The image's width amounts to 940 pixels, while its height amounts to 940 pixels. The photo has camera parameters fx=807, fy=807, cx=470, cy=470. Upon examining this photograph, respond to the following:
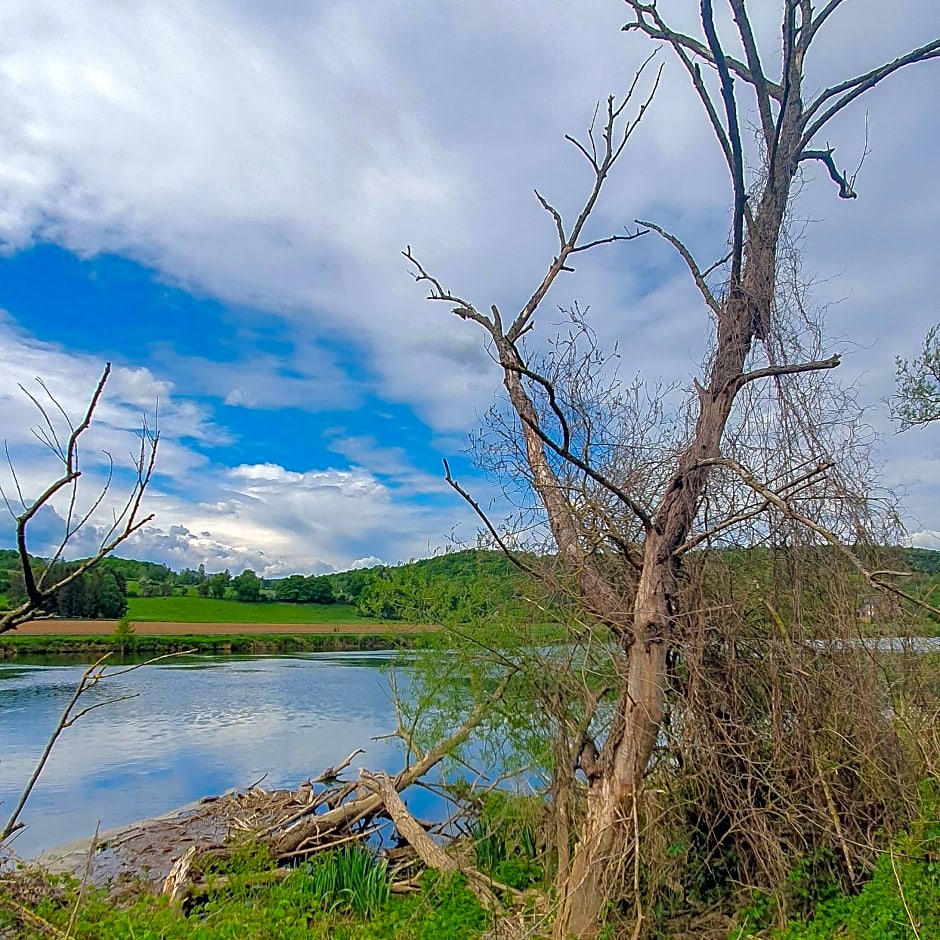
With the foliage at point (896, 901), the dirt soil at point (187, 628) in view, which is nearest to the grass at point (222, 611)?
the dirt soil at point (187, 628)

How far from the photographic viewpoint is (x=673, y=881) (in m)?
4.79

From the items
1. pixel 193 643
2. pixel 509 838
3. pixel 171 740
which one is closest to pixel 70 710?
pixel 509 838

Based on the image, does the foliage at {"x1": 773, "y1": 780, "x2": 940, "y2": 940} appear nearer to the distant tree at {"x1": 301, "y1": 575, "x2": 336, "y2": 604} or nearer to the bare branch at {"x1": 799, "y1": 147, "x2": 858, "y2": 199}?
the bare branch at {"x1": 799, "y1": 147, "x2": 858, "y2": 199}

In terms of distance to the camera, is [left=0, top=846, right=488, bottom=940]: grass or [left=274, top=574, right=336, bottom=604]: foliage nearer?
[left=0, top=846, right=488, bottom=940]: grass

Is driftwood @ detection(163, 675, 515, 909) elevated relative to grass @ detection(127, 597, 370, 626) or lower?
lower

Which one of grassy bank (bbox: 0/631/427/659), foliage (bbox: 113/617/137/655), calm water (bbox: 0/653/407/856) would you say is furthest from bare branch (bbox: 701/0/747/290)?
foliage (bbox: 113/617/137/655)

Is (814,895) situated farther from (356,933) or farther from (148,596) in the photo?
(148,596)

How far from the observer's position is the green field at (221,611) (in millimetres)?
40906

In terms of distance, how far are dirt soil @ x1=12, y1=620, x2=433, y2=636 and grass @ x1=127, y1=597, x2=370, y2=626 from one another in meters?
0.71

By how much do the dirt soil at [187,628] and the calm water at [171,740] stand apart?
28.4ft

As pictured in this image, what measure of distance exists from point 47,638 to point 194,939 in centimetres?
3365

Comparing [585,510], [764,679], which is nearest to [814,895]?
[764,679]

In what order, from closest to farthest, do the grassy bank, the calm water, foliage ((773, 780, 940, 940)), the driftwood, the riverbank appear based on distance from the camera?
1. foliage ((773, 780, 940, 940))
2. the driftwood
3. the calm water
4. the grassy bank
5. the riverbank

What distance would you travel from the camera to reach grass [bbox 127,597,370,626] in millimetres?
40844
